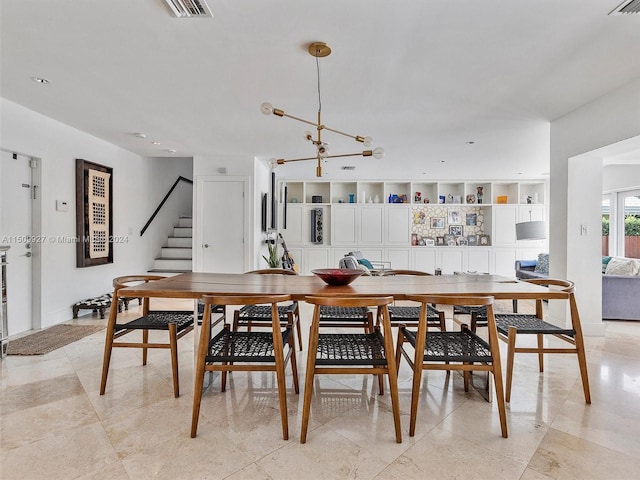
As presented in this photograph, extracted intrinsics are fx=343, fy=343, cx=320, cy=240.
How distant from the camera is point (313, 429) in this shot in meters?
1.85

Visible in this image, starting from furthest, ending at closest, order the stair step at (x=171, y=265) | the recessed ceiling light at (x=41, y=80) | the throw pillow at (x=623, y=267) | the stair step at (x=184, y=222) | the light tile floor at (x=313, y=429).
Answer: the stair step at (x=184, y=222), the stair step at (x=171, y=265), the throw pillow at (x=623, y=267), the recessed ceiling light at (x=41, y=80), the light tile floor at (x=313, y=429)

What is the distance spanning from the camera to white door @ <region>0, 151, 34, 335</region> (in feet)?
11.5

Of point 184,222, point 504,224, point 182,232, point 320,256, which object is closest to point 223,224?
point 182,232

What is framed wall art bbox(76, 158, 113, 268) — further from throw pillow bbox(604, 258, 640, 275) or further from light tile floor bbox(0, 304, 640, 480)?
throw pillow bbox(604, 258, 640, 275)

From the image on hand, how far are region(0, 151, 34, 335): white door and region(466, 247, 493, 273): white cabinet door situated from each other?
7714 millimetres

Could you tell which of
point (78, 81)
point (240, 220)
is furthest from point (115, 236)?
point (78, 81)

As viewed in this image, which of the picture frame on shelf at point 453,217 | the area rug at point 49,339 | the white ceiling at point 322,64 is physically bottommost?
the area rug at point 49,339

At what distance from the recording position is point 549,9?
1941 millimetres

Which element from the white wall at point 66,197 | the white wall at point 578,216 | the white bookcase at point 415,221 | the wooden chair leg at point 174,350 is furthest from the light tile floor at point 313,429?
the white bookcase at point 415,221

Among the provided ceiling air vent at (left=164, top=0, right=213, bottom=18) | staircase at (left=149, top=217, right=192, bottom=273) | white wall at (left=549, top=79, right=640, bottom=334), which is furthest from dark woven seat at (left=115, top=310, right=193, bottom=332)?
white wall at (left=549, top=79, right=640, bottom=334)

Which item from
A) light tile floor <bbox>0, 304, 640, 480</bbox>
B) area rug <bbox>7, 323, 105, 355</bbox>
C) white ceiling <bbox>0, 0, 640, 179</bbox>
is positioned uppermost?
white ceiling <bbox>0, 0, 640, 179</bbox>

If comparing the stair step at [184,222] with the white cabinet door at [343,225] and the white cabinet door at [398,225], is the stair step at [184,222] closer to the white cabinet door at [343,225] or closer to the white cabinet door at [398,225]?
the white cabinet door at [343,225]

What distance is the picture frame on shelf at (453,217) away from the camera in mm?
8070

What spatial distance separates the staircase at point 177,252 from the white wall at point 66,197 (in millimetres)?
529
